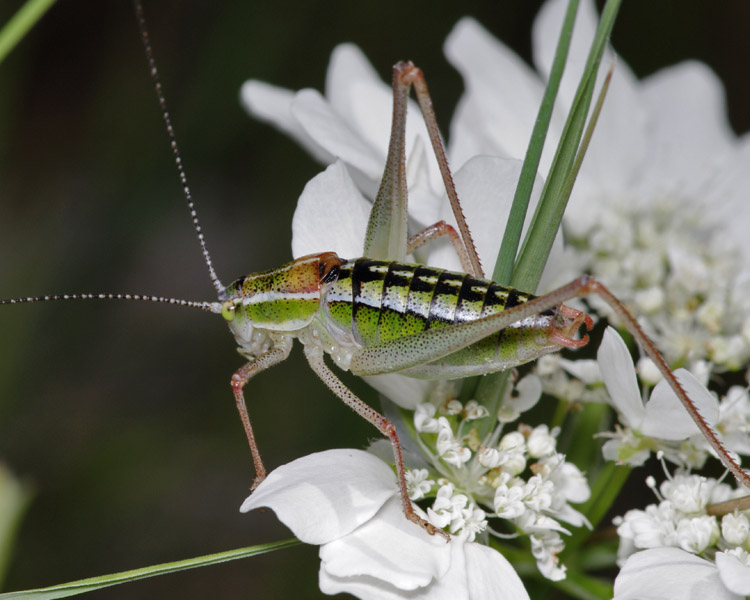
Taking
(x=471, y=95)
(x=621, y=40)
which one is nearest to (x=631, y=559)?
(x=471, y=95)

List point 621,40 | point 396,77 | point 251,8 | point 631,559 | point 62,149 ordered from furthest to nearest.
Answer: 1. point 62,149
2. point 621,40
3. point 251,8
4. point 396,77
5. point 631,559

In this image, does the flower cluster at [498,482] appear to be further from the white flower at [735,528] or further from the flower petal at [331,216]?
the flower petal at [331,216]

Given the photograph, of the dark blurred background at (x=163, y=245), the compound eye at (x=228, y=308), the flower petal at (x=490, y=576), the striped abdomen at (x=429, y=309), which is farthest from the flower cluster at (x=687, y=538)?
the dark blurred background at (x=163, y=245)

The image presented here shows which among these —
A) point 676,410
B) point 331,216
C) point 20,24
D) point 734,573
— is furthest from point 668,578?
point 20,24

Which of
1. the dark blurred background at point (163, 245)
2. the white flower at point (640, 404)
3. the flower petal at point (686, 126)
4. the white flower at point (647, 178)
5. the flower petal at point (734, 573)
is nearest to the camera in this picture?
the flower petal at point (734, 573)

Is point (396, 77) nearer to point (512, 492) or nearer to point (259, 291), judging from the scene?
point (259, 291)
